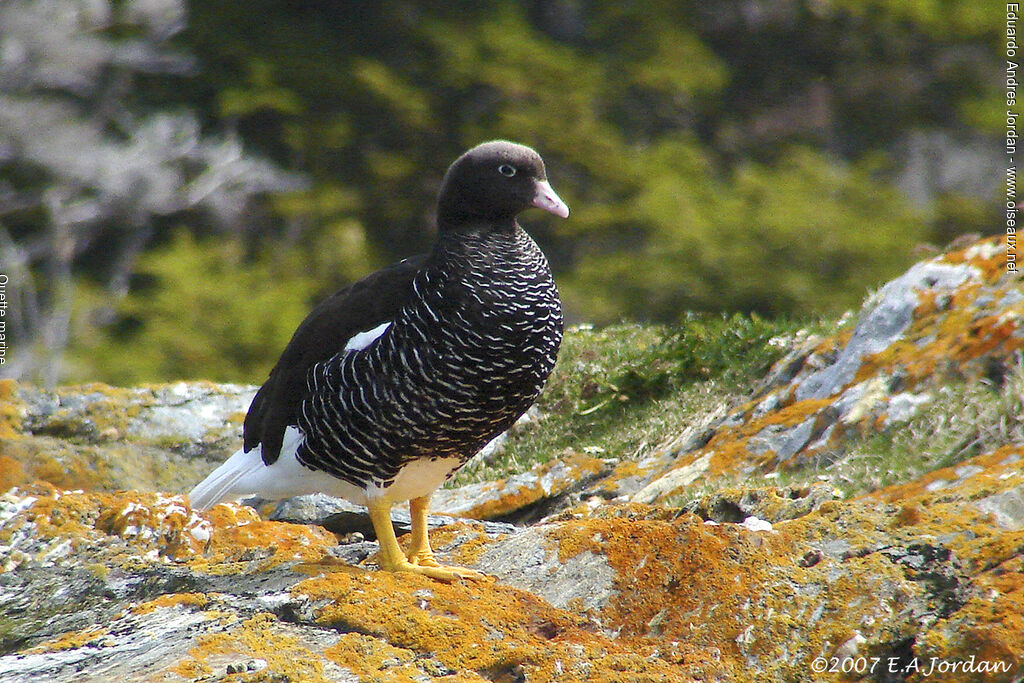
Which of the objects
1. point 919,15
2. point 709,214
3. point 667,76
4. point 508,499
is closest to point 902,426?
point 508,499

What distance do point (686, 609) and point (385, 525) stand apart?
58.0 inches

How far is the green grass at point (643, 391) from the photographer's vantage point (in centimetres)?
723

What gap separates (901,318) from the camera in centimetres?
636

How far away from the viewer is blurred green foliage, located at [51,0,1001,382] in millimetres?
14023

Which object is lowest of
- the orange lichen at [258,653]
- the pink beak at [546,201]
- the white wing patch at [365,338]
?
the orange lichen at [258,653]

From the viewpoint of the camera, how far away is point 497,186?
5.16 meters

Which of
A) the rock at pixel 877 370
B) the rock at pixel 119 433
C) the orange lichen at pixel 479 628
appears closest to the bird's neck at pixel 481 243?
the orange lichen at pixel 479 628

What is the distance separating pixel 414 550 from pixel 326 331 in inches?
42.1

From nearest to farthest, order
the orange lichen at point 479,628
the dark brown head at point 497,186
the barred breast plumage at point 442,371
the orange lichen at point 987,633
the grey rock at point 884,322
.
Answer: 1. the orange lichen at point 987,633
2. the orange lichen at point 479,628
3. the barred breast plumage at point 442,371
4. the dark brown head at point 497,186
5. the grey rock at point 884,322

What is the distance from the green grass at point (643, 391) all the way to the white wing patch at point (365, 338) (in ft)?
7.78

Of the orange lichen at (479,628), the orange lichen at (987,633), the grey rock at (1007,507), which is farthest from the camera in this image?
the grey rock at (1007,507)

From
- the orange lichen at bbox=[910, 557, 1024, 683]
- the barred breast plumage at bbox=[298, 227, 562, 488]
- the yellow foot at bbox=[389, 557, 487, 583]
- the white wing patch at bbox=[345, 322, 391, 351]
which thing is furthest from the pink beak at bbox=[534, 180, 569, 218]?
the orange lichen at bbox=[910, 557, 1024, 683]

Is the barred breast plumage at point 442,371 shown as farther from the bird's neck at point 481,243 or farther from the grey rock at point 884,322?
the grey rock at point 884,322

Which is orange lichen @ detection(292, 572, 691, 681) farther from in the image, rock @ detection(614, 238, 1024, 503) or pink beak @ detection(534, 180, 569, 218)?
rock @ detection(614, 238, 1024, 503)
